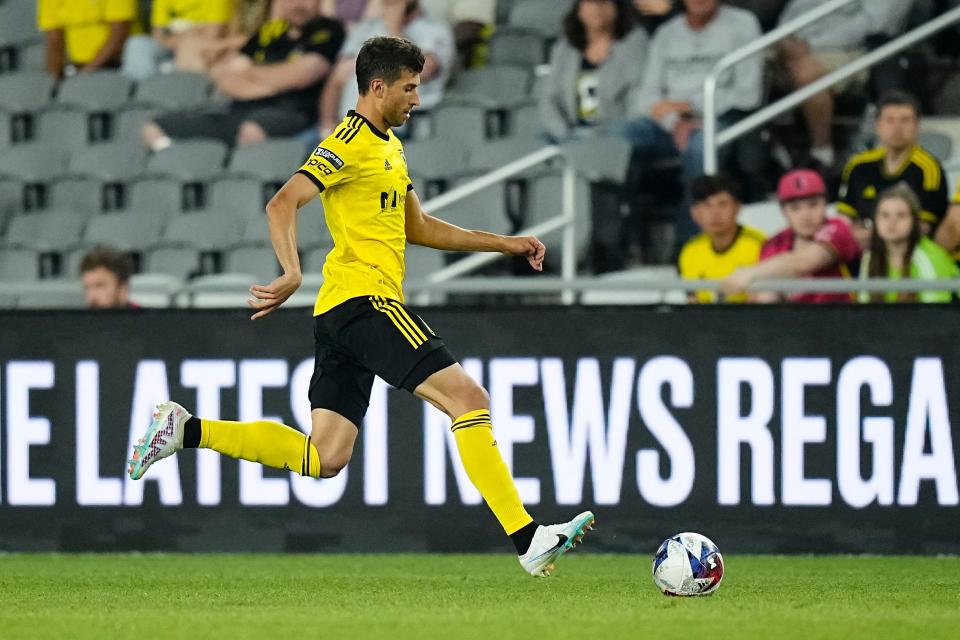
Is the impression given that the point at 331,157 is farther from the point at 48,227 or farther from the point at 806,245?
the point at 48,227

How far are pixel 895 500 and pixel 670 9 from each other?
4681 mm

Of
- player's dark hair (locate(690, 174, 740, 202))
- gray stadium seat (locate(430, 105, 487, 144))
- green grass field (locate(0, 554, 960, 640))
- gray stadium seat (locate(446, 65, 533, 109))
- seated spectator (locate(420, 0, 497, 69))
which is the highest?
seated spectator (locate(420, 0, 497, 69))

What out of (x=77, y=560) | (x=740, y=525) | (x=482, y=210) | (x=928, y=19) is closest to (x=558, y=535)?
(x=740, y=525)

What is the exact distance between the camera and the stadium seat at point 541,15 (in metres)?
12.8

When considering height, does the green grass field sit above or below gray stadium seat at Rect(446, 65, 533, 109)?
below

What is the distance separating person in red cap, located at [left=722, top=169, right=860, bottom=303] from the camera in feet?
30.5

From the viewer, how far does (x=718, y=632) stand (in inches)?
217

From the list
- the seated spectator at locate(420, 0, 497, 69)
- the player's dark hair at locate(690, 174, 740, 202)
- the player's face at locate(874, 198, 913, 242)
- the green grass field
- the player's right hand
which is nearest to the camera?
the green grass field

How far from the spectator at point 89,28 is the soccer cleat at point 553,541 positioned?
8.50 m

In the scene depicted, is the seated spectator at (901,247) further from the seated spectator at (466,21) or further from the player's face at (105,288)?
the seated spectator at (466,21)

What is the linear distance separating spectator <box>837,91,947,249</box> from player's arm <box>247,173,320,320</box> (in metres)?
4.15

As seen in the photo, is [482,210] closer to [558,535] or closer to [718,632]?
[558,535]

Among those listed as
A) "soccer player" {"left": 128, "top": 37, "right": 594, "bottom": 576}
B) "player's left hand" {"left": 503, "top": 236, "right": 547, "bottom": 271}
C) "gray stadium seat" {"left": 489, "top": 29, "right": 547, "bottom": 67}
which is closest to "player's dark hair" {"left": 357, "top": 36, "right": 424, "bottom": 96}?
"soccer player" {"left": 128, "top": 37, "right": 594, "bottom": 576}

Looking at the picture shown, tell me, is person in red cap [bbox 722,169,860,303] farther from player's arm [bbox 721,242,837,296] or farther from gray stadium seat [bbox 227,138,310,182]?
gray stadium seat [bbox 227,138,310,182]
